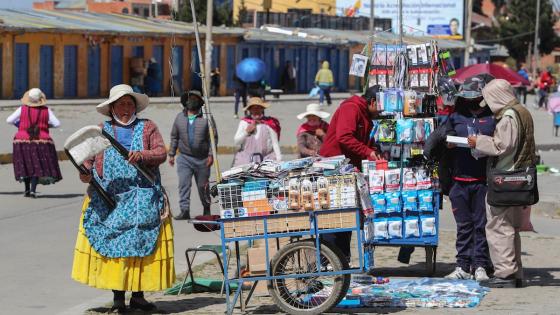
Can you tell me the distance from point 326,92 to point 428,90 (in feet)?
119

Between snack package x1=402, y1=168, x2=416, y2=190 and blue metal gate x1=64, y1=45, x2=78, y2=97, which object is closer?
snack package x1=402, y1=168, x2=416, y2=190

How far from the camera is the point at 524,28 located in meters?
99.2

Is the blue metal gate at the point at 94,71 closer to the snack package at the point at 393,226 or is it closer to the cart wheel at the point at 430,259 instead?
the cart wheel at the point at 430,259

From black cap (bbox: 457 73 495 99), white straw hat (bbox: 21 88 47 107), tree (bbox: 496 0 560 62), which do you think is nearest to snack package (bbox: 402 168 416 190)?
black cap (bbox: 457 73 495 99)

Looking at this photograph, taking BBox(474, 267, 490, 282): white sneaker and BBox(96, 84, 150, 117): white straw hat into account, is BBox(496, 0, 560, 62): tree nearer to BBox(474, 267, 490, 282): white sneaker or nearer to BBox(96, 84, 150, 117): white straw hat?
BBox(474, 267, 490, 282): white sneaker

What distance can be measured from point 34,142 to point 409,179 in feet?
28.5

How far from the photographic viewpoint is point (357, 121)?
426 inches

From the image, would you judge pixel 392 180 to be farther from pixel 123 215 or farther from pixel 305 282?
pixel 123 215

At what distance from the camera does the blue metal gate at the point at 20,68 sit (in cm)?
4578

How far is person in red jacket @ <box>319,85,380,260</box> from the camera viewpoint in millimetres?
10727

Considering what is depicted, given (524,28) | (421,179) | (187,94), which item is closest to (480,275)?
(421,179)

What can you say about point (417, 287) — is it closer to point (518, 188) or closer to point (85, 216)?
point (518, 188)

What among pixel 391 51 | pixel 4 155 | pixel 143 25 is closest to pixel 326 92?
pixel 143 25

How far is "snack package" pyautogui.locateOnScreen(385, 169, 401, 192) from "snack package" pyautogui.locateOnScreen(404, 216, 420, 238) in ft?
0.98
